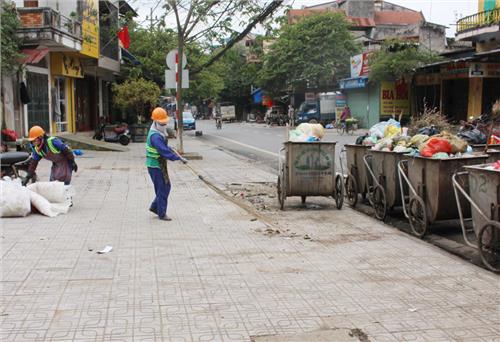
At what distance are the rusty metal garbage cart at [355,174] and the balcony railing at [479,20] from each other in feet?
60.6

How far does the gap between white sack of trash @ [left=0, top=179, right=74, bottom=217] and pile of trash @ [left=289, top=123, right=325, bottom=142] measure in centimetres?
364

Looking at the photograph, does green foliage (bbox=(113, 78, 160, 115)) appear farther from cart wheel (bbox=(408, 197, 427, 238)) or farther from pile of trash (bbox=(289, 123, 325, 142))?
cart wheel (bbox=(408, 197, 427, 238))

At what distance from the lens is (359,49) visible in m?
44.3

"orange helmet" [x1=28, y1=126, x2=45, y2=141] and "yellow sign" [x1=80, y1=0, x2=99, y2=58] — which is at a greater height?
"yellow sign" [x1=80, y1=0, x2=99, y2=58]

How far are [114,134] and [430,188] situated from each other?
20.9 metres

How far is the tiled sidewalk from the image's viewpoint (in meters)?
4.04

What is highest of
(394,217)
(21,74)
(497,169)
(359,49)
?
(359,49)

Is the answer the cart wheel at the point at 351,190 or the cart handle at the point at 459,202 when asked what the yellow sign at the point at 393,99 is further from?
the cart handle at the point at 459,202

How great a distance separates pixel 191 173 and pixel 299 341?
10.7 meters

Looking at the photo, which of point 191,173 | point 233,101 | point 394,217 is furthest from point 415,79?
point 233,101

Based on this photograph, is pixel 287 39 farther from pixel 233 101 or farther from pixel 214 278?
pixel 214 278

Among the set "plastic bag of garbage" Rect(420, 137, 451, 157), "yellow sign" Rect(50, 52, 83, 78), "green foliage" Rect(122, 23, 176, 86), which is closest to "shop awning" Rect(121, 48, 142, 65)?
"green foliage" Rect(122, 23, 176, 86)

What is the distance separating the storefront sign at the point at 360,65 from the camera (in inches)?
1435

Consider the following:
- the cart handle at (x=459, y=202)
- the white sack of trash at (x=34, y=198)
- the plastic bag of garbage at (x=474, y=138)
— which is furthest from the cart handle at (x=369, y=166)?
the white sack of trash at (x=34, y=198)
